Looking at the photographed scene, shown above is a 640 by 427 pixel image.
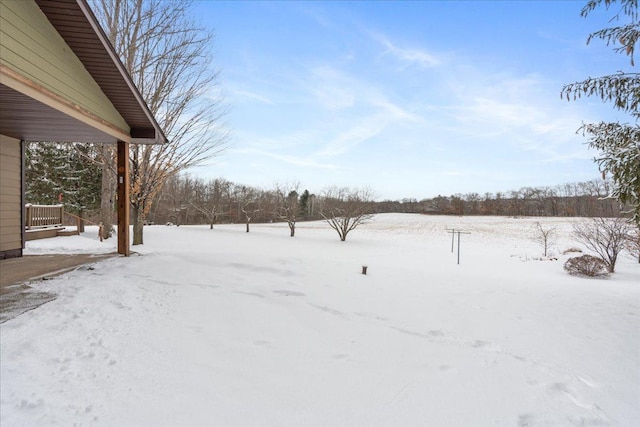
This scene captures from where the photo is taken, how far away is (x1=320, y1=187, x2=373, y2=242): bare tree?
22.0 meters

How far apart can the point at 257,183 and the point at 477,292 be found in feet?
140

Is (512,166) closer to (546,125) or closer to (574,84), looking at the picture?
(546,125)

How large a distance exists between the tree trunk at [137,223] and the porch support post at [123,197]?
5.75 meters

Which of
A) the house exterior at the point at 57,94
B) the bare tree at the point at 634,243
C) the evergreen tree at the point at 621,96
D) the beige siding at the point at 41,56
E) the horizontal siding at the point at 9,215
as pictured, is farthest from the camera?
the bare tree at the point at 634,243

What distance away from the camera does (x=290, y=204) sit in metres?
25.1

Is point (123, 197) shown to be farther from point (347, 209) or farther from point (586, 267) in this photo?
point (347, 209)

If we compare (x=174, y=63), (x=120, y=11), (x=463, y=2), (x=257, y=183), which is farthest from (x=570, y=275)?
(x=257, y=183)

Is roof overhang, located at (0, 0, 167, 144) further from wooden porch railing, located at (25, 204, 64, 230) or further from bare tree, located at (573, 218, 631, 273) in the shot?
bare tree, located at (573, 218, 631, 273)

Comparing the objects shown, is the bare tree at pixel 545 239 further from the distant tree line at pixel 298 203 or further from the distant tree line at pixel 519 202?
the distant tree line at pixel 519 202

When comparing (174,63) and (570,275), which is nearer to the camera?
(570,275)

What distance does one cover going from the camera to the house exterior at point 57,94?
388cm

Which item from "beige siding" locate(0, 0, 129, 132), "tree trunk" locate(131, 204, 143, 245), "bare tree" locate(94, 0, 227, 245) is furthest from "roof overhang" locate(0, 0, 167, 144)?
"tree trunk" locate(131, 204, 143, 245)

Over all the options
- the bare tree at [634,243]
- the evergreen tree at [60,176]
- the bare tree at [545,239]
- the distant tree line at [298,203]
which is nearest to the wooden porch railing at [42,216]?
the evergreen tree at [60,176]

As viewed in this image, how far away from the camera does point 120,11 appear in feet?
37.4
